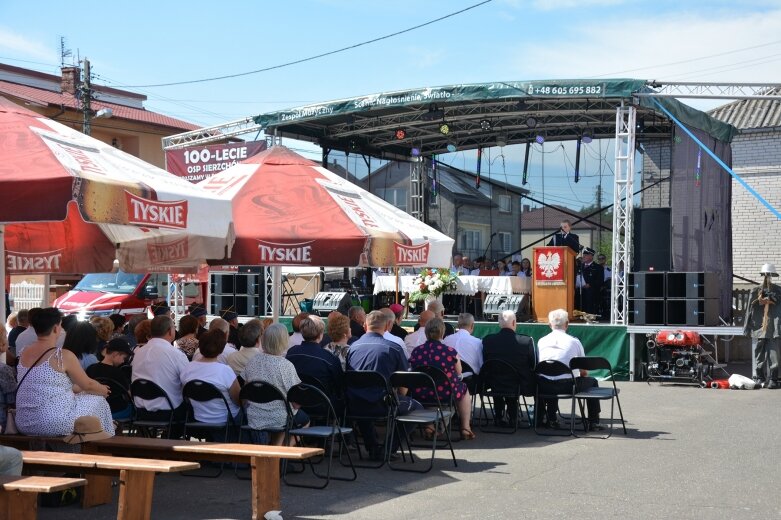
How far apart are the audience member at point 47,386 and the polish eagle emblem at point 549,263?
484 inches

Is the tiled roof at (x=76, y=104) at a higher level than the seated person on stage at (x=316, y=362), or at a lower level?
higher

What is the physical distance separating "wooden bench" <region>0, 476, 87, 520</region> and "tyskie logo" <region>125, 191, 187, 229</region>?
1869mm

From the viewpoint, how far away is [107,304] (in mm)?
20609

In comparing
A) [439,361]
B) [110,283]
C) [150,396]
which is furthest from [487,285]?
[150,396]

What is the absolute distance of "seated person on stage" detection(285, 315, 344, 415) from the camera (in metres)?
8.46

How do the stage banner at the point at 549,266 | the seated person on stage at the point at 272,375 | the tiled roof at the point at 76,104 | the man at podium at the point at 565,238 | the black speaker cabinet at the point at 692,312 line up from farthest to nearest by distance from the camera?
1. the tiled roof at the point at 76,104
2. the man at podium at the point at 565,238
3. the stage banner at the point at 549,266
4. the black speaker cabinet at the point at 692,312
5. the seated person on stage at the point at 272,375

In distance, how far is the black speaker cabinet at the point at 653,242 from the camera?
660 inches

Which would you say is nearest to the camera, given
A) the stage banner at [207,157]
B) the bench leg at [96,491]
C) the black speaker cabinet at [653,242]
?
the bench leg at [96,491]

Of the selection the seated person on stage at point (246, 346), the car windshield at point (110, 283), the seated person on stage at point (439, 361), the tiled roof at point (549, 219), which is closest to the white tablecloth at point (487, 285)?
the tiled roof at point (549, 219)

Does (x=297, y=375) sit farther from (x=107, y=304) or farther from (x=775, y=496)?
(x=107, y=304)

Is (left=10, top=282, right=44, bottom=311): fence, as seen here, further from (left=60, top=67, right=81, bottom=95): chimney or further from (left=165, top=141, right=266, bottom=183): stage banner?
(left=60, top=67, right=81, bottom=95): chimney

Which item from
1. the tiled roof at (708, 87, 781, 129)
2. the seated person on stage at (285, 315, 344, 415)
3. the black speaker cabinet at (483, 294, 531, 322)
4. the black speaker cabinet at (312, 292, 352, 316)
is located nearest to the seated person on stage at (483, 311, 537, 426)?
the seated person on stage at (285, 315, 344, 415)

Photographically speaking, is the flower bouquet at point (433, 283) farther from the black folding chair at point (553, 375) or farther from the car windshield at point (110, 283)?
the black folding chair at point (553, 375)

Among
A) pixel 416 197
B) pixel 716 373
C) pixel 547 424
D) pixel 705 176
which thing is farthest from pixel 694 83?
pixel 416 197
